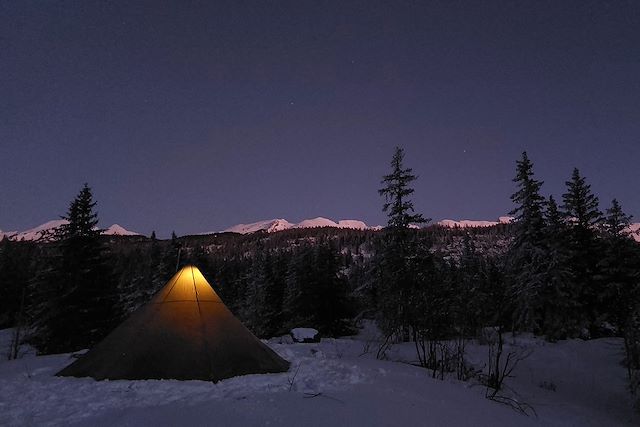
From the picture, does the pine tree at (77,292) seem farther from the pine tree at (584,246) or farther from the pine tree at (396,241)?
the pine tree at (584,246)

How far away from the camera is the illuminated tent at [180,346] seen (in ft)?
18.5

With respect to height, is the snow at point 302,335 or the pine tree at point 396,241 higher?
the pine tree at point 396,241

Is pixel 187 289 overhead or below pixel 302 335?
overhead

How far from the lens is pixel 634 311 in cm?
1078

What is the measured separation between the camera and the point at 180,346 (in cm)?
597

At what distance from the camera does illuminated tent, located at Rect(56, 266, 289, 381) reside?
563cm

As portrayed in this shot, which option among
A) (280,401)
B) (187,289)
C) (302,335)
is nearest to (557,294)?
(302,335)

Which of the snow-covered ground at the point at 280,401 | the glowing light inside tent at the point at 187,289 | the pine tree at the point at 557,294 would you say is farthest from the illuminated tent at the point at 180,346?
the pine tree at the point at 557,294

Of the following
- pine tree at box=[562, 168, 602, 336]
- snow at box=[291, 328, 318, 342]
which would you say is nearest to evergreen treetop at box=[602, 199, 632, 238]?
pine tree at box=[562, 168, 602, 336]

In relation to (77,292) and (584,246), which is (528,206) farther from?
(77,292)

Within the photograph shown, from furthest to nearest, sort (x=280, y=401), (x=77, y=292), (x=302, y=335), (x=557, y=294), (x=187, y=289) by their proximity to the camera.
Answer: (x=557, y=294) → (x=77, y=292) → (x=302, y=335) → (x=187, y=289) → (x=280, y=401)

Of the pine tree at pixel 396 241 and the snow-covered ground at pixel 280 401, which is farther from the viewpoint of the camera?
the pine tree at pixel 396 241

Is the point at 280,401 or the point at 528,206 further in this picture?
the point at 528,206

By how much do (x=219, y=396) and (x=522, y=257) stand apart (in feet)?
78.0
